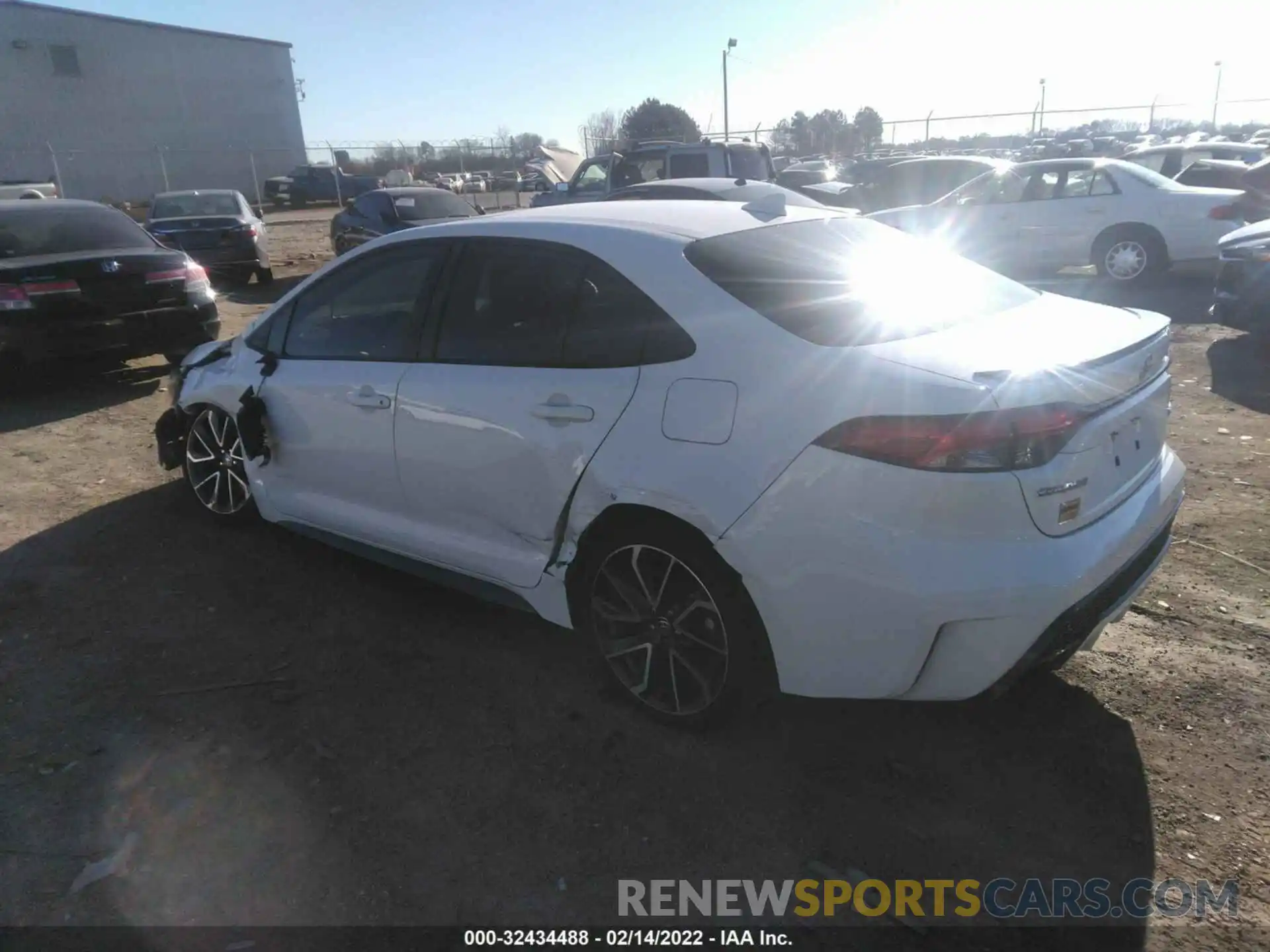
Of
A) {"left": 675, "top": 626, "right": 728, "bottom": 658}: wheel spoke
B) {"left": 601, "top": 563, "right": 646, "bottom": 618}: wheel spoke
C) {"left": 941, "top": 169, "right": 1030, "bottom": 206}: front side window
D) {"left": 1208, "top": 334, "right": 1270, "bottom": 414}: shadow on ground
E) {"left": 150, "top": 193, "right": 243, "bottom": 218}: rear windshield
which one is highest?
{"left": 150, "top": 193, "right": 243, "bottom": 218}: rear windshield

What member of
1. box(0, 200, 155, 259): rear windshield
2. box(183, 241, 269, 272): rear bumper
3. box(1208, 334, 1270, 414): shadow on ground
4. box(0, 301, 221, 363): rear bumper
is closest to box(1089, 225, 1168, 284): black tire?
box(1208, 334, 1270, 414): shadow on ground

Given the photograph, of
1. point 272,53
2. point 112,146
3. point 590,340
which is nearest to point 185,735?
point 590,340

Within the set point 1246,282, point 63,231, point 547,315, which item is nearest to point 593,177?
point 63,231

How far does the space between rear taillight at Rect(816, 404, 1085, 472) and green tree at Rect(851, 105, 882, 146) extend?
3386cm

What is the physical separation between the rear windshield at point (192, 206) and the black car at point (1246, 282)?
13347 mm

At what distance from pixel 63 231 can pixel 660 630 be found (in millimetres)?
7607

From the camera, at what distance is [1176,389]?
272 inches

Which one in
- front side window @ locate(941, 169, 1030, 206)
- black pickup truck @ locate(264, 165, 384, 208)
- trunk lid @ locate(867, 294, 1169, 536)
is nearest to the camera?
trunk lid @ locate(867, 294, 1169, 536)

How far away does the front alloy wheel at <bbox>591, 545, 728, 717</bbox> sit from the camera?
2.85 meters

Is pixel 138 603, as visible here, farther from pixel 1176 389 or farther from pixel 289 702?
pixel 1176 389

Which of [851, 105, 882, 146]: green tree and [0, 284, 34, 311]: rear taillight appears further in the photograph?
[851, 105, 882, 146]: green tree

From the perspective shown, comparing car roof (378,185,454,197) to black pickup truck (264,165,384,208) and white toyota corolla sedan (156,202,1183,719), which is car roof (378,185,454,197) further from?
black pickup truck (264,165,384,208)

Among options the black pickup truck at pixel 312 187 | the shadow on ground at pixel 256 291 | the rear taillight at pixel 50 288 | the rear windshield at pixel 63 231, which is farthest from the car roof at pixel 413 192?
the black pickup truck at pixel 312 187

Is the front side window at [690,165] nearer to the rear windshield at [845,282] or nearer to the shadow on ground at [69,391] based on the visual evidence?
the shadow on ground at [69,391]
